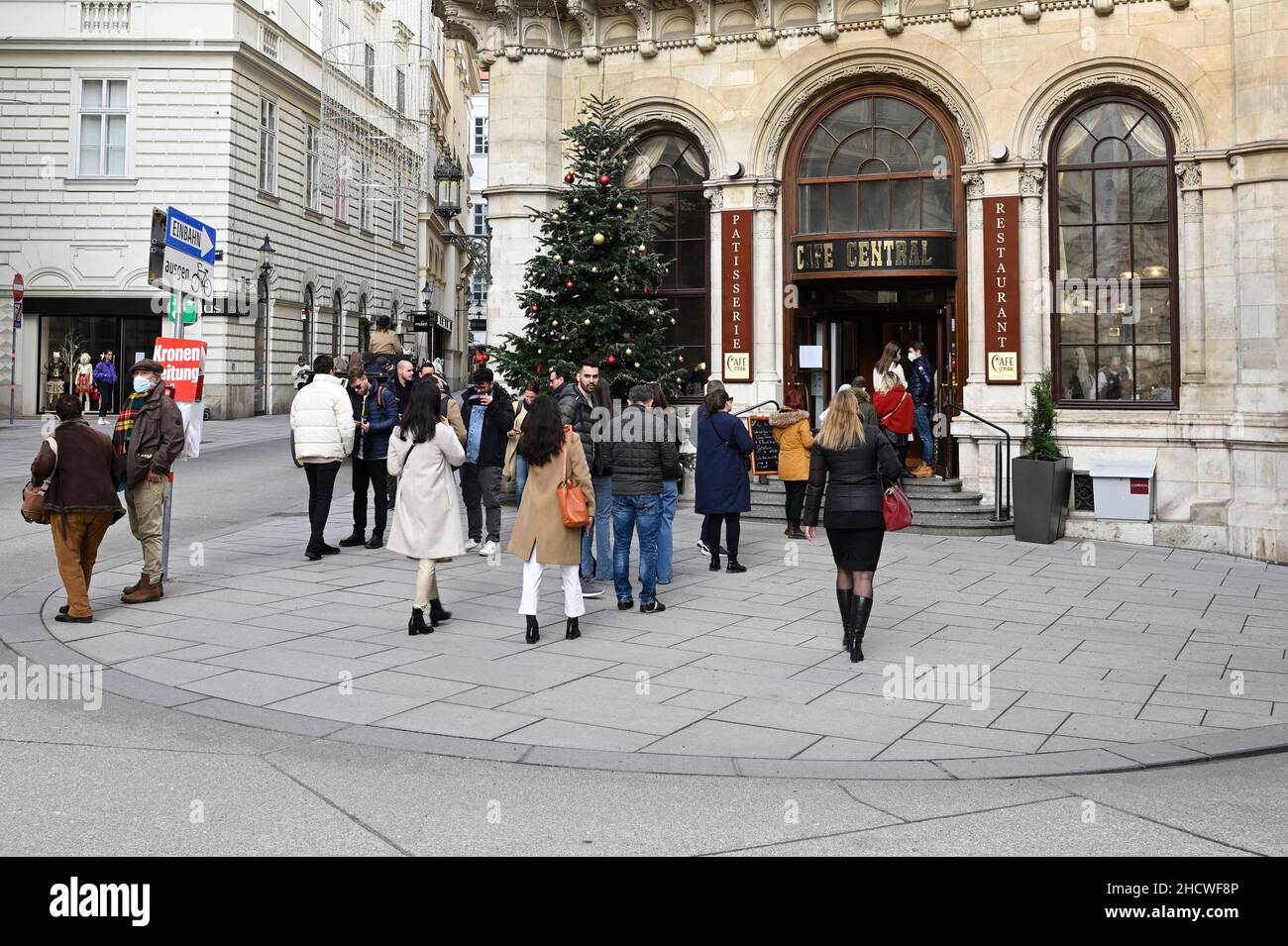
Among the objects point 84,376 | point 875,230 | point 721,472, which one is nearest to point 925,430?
point 875,230

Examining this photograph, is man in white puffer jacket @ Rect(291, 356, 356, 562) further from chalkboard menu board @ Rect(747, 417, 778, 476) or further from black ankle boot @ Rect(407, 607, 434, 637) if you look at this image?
chalkboard menu board @ Rect(747, 417, 778, 476)

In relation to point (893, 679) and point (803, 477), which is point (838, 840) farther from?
point (803, 477)

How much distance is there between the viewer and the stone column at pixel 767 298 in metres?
17.1

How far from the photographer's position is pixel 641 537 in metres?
10.0

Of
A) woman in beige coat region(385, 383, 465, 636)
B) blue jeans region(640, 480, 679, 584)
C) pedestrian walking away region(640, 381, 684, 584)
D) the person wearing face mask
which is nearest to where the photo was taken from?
woman in beige coat region(385, 383, 465, 636)

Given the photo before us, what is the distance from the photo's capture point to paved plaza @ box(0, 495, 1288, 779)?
253 inches

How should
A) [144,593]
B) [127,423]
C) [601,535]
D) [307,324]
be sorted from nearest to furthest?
[144,593] < [127,423] < [601,535] < [307,324]

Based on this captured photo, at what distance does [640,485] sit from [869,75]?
9.27 metres

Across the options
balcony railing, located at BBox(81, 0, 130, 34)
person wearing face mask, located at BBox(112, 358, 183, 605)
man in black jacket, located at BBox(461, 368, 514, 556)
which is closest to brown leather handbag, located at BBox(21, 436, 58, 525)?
person wearing face mask, located at BBox(112, 358, 183, 605)

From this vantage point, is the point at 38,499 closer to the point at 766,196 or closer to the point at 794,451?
the point at 794,451

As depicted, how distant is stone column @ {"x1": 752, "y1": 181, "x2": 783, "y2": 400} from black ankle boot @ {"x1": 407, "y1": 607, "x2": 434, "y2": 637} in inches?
356

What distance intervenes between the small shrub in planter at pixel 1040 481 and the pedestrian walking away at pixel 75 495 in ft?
33.6

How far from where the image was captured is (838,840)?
16.2 feet

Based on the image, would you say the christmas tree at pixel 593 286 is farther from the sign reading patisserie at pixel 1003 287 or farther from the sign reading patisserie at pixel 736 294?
the sign reading patisserie at pixel 1003 287
